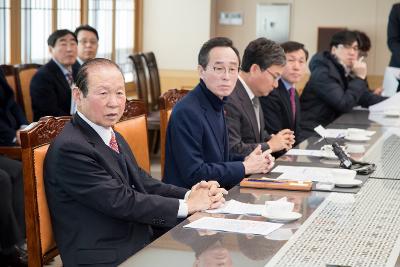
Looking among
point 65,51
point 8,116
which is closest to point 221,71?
point 8,116

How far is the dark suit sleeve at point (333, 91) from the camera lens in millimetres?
5875

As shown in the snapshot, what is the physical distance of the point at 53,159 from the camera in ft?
9.08

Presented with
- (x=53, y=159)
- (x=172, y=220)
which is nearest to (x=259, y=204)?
(x=172, y=220)

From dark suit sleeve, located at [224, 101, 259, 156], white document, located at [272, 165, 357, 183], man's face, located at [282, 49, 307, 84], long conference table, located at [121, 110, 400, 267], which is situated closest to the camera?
long conference table, located at [121, 110, 400, 267]

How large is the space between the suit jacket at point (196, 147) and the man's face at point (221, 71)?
1.5 inches

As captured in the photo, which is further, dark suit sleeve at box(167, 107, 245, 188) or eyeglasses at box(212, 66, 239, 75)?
eyeglasses at box(212, 66, 239, 75)

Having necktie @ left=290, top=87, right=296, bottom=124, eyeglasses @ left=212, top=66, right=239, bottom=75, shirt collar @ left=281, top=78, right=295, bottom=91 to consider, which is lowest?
necktie @ left=290, top=87, right=296, bottom=124

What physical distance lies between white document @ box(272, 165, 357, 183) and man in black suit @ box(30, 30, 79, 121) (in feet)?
7.99

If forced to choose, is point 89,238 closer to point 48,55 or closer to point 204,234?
point 204,234

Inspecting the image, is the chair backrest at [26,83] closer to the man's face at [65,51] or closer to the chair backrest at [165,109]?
the man's face at [65,51]

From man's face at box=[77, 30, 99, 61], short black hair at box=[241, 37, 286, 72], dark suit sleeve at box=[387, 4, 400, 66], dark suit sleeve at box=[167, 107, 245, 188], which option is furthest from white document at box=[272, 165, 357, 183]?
dark suit sleeve at box=[387, 4, 400, 66]

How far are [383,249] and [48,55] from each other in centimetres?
501

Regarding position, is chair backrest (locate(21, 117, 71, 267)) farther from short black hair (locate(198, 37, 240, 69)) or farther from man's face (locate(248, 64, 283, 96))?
man's face (locate(248, 64, 283, 96))

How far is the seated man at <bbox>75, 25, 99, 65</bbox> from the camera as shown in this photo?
6531mm
